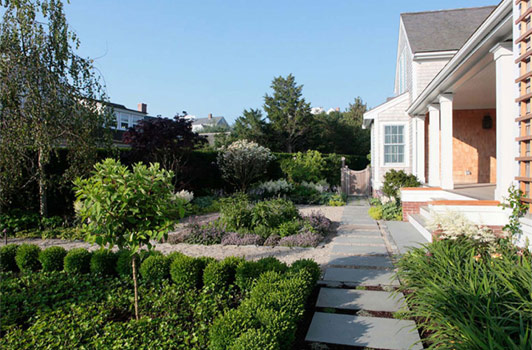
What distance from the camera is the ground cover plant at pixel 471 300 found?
2064 millimetres

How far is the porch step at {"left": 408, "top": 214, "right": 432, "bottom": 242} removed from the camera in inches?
236

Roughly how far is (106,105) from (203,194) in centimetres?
565

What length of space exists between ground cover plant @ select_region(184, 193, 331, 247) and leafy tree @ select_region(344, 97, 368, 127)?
32.0 metres

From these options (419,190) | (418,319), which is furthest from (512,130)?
(419,190)

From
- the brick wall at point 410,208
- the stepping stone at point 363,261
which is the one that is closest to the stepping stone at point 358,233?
the brick wall at point 410,208

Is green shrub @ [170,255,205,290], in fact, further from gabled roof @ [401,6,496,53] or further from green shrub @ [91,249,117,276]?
gabled roof @ [401,6,496,53]

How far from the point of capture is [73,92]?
26.6ft

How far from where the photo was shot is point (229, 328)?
7.84ft

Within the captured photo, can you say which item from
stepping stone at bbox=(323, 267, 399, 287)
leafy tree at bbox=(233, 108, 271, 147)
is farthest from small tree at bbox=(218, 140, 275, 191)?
leafy tree at bbox=(233, 108, 271, 147)

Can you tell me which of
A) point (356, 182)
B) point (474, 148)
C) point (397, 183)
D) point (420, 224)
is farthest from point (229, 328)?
point (356, 182)

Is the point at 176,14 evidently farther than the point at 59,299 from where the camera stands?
Yes

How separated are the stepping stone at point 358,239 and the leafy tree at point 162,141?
578cm

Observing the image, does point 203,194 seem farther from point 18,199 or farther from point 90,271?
point 90,271

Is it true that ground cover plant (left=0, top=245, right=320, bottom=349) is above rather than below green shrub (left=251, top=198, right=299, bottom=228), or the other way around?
below
